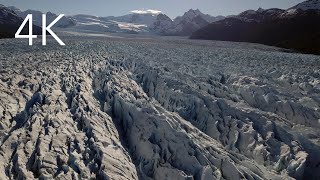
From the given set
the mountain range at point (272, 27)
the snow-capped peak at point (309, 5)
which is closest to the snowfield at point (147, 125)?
the mountain range at point (272, 27)

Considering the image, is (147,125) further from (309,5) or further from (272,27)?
(309,5)

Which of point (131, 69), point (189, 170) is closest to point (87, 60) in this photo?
point (131, 69)

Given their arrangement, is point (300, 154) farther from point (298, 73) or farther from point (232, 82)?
point (298, 73)

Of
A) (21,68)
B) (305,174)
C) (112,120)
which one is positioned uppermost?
(21,68)

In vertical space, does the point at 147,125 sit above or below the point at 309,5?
below

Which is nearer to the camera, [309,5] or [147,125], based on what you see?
[147,125]

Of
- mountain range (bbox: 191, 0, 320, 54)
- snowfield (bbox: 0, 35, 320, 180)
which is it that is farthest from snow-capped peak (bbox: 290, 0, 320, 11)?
snowfield (bbox: 0, 35, 320, 180)

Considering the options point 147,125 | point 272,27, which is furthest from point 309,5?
point 147,125
